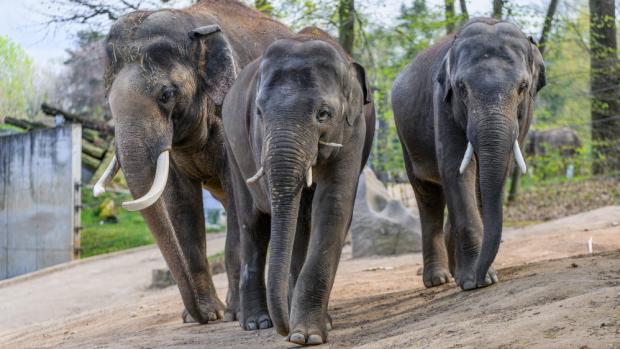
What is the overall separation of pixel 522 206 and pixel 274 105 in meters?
15.2

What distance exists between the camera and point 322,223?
267 inches

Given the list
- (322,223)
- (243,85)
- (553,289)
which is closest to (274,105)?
(322,223)

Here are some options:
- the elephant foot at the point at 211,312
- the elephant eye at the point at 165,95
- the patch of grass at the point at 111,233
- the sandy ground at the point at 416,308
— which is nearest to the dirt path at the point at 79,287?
the sandy ground at the point at 416,308

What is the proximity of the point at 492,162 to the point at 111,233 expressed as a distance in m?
16.6

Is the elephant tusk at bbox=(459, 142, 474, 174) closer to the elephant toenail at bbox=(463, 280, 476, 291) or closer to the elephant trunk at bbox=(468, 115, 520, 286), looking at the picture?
the elephant trunk at bbox=(468, 115, 520, 286)

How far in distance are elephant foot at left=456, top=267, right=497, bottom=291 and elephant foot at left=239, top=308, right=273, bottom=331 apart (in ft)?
5.00

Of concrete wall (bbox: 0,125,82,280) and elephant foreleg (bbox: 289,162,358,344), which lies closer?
elephant foreleg (bbox: 289,162,358,344)

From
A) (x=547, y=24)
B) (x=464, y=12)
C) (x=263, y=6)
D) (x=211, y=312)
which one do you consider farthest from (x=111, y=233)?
(x=211, y=312)

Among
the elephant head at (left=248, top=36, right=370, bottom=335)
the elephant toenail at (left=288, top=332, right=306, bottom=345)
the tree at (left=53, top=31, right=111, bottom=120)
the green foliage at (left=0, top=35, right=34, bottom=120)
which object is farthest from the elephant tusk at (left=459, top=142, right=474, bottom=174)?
the tree at (left=53, top=31, right=111, bottom=120)

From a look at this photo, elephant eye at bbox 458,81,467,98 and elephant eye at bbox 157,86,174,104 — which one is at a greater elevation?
elephant eye at bbox 458,81,467,98

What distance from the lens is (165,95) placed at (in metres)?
8.35

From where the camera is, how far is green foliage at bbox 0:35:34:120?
95.9 ft

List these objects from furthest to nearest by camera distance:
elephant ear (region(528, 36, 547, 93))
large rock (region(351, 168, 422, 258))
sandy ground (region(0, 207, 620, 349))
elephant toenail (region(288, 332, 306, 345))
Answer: large rock (region(351, 168, 422, 258)) < elephant ear (region(528, 36, 547, 93)) < elephant toenail (region(288, 332, 306, 345)) < sandy ground (region(0, 207, 620, 349))

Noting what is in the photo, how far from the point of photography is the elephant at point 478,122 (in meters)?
7.57
